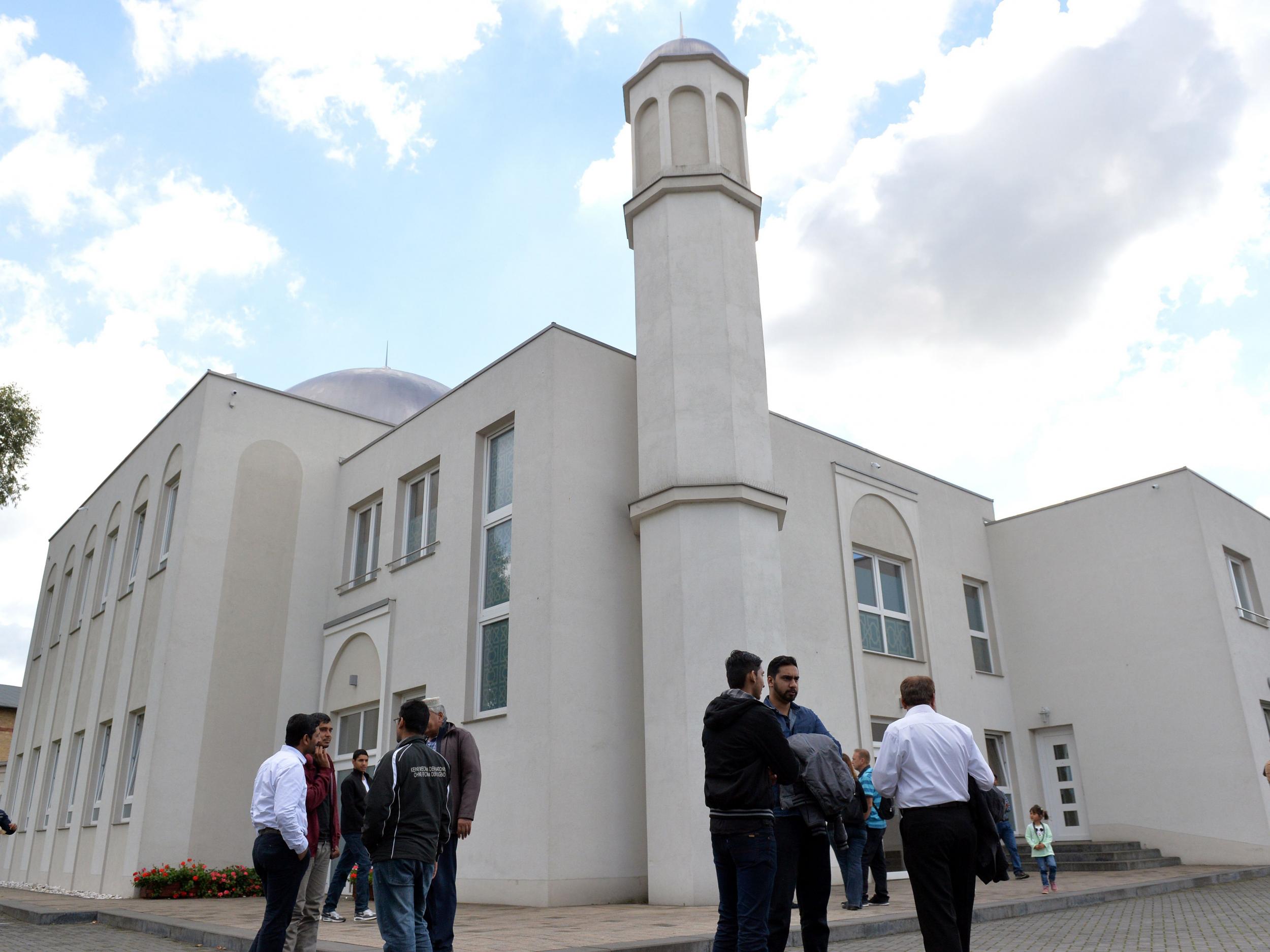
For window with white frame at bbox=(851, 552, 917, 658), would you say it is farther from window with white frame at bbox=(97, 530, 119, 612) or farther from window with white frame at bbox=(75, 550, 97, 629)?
window with white frame at bbox=(75, 550, 97, 629)

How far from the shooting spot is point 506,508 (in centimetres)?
1398

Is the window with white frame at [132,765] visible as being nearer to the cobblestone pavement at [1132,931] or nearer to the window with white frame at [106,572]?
the window with white frame at [106,572]

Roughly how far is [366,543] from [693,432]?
7.36 meters

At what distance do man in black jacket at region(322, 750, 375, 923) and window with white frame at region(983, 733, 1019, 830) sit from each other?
1200 cm

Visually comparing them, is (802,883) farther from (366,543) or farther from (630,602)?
(366,543)

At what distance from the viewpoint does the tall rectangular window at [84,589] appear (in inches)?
846

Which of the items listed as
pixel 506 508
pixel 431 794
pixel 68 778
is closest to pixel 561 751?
pixel 506 508

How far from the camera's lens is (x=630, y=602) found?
1315 centimetres

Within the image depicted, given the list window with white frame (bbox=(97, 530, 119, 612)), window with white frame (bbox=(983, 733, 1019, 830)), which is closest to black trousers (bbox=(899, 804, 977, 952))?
window with white frame (bbox=(983, 733, 1019, 830))

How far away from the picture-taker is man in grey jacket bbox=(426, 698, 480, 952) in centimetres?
622

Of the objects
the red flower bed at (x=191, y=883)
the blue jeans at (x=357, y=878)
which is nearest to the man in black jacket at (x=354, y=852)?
the blue jeans at (x=357, y=878)

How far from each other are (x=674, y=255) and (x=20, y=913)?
11.9 metres

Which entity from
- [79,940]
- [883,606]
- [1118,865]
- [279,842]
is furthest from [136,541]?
[1118,865]

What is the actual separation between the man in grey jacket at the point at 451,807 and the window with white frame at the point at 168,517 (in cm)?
1261
